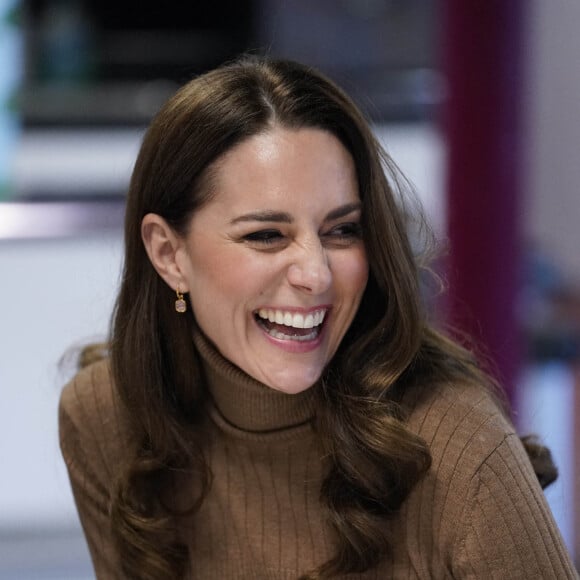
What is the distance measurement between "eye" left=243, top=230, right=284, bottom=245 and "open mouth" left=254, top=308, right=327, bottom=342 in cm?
9

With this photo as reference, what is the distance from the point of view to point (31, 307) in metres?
3.33

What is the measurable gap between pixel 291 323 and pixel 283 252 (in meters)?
0.10

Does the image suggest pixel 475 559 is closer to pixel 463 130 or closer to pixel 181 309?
pixel 181 309

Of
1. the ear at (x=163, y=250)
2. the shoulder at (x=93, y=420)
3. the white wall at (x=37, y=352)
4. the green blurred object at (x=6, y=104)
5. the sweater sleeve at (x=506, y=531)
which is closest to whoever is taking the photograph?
the sweater sleeve at (x=506, y=531)

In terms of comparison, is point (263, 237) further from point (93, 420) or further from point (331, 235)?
point (93, 420)

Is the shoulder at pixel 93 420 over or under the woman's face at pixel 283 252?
under

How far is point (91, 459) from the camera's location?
1.88 meters

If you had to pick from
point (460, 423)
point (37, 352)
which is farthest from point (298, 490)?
point (37, 352)

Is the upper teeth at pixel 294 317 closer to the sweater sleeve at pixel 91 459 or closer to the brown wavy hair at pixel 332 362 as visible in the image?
the brown wavy hair at pixel 332 362

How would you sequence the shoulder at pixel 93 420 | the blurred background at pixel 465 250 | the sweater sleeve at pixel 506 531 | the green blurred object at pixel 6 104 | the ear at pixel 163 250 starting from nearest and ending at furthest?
the sweater sleeve at pixel 506 531 < the ear at pixel 163 250 < the shoulder at pixel 93 420 < the blurred background at pixel 465 250 < the green blurred object at pixel 6 104

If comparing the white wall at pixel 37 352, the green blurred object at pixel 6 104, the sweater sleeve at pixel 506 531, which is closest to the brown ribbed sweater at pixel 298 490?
the sweater sleeve at pixel 506 531

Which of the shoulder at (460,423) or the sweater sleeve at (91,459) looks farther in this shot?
the sweater sleeve at (91,459)

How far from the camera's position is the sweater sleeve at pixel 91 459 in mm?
1869

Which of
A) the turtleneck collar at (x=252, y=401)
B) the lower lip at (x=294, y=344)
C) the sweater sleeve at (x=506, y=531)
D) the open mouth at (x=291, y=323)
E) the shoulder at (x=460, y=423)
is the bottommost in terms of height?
the sweater sleeve at (x=506, y=531)
